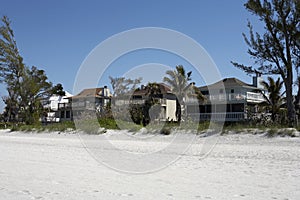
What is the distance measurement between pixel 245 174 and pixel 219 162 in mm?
2295

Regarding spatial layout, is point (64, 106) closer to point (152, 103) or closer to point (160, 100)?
point (160, 100)

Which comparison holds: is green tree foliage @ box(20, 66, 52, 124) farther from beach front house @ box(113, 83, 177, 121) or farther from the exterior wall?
the exterior wall

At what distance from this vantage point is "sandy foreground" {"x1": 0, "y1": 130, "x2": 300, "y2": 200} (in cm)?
716

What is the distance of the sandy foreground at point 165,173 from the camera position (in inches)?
282

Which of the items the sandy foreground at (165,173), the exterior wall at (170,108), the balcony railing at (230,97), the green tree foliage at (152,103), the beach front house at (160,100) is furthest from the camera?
the exterior wall at (170,108)

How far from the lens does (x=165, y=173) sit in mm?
9633

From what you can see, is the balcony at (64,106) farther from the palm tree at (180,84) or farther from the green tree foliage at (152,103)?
the palm tree at (180,84)

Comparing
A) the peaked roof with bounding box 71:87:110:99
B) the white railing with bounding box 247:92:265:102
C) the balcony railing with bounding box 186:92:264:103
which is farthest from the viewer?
the peaked roof with bounding box 71:87:110:99

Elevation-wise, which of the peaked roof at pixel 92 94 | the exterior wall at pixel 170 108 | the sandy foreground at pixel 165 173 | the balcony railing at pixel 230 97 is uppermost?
the peaked roof at pixel 92 94

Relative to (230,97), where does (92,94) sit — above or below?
above

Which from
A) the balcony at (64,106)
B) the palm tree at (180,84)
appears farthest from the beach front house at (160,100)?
the balcony at (64,106)

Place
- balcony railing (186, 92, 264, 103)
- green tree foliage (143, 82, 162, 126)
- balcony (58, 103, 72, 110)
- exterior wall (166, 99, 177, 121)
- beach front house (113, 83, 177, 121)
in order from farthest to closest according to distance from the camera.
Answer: balcony (58, 103, 72, 110) < exterior wall (166, 99, 177, 121) < balcony railing (186, 92, 264, 103) < beach front house (113, 83, 177, 121) < green tree foliage (143, 82, 162, 126)

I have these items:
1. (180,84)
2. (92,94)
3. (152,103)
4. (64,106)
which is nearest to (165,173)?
(152,103)

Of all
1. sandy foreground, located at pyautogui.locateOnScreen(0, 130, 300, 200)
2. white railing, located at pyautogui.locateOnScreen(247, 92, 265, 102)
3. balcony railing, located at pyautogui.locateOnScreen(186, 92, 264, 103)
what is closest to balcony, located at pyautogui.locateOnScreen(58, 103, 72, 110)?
balcony railing, located at pyautogui.locateOnScreen(186, 92, 264, 103)
